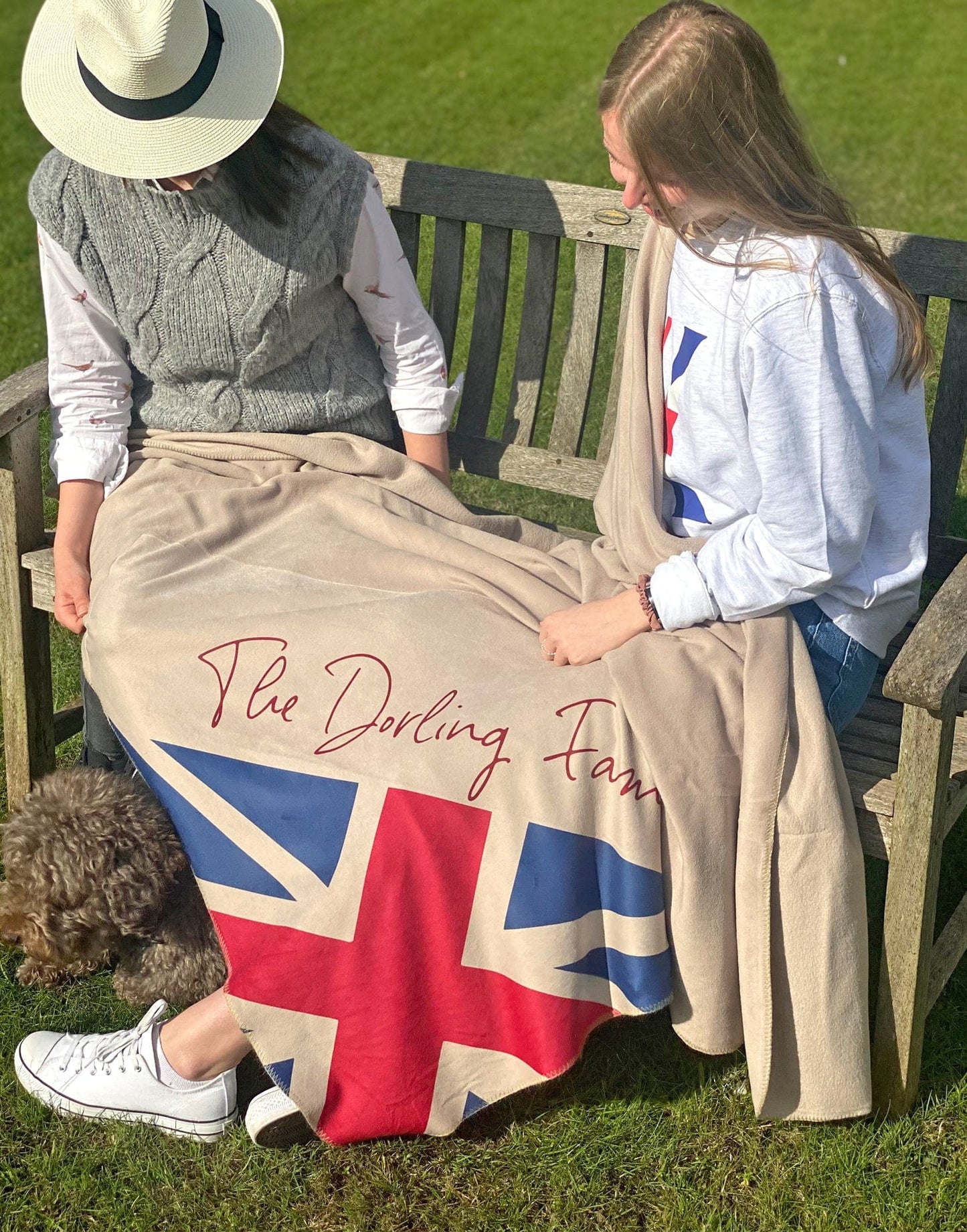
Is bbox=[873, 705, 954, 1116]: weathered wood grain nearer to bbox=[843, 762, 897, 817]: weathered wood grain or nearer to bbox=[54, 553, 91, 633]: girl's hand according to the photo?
bbox=[843, 762, 897, 817]: weathered wood grain

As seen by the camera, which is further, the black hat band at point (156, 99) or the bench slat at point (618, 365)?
the bench slat at point (618, 365)

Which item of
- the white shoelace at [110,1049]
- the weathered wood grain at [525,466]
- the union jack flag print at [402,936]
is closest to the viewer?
the union jack flag print at [402,936]

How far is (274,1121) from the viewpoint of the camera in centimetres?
269

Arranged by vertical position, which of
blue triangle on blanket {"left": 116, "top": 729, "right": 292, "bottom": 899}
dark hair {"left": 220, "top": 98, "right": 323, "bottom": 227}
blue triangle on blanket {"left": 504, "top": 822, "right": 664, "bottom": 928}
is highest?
dark hair {"left": 220, "top": 98, "right": 323, "bottom": 227}

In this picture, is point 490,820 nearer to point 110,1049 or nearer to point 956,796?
point 956,796

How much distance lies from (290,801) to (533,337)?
146 centimetres

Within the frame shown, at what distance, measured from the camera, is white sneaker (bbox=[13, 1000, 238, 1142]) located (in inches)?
109

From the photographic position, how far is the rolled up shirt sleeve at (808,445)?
7.71ft

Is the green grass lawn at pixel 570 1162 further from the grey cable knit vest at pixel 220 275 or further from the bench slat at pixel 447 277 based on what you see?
the grey cable knit vest at pixel 220 275

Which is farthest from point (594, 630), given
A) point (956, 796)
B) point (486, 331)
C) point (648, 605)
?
point (486, 331)

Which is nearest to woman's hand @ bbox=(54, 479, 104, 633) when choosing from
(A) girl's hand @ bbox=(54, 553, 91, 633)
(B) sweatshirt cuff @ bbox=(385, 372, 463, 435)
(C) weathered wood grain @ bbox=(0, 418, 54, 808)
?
(A) girl's hand @ bbox=(54, 553, 91, 633)

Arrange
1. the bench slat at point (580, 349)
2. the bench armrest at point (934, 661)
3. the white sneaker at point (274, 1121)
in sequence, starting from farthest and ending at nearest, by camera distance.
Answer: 1. the bench slat at point (580, 349)
2. the white sneaker at point (274, 1121)
3. the bench armrest at point (934, 661)

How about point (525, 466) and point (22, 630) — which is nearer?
point (22, 630)

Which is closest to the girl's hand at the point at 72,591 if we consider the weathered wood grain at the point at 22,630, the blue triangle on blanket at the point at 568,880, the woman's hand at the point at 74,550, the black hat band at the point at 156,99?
the woman's hand at the point at 74,550
